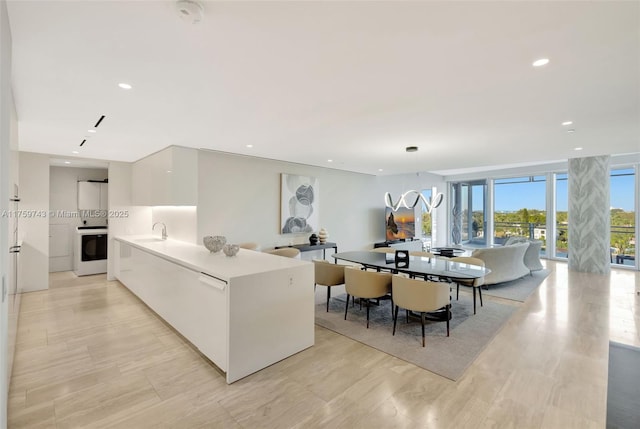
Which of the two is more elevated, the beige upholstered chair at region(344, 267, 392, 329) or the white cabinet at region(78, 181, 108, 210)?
the white cabinet at region(78, 181, 108, 210)

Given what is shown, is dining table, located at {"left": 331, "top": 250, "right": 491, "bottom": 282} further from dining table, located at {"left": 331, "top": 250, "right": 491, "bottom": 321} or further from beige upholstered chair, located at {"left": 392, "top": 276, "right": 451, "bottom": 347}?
beige upholstered chair, located at {"left": 392, "top": 276, "right": 451, "bottom": 347}

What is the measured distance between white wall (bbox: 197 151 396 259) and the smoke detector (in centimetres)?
388

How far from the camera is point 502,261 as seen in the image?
5.59m

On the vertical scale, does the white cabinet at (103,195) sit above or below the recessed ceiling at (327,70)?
below

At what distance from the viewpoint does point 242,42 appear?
6.06ft

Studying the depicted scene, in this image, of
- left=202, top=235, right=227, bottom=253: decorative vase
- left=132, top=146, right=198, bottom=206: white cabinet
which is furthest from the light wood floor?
left=132, top=146, right=198, bottom=206: white cabinet

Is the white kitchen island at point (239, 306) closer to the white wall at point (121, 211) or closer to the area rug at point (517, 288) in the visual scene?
the white wall at point (121, 211)

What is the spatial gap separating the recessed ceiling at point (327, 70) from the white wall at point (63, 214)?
3.24 meters

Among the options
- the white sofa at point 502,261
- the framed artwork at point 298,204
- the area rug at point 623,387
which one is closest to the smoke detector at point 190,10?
the area rug at point 623,387

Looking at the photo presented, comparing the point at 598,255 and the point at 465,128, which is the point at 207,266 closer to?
the point at 465,128

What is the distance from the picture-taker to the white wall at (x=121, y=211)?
6.07 m

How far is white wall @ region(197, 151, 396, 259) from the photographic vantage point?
5289 millimetres

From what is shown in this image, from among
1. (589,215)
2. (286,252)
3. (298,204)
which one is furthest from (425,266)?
(589,215)

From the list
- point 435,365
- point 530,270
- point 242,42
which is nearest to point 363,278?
point 435,365
